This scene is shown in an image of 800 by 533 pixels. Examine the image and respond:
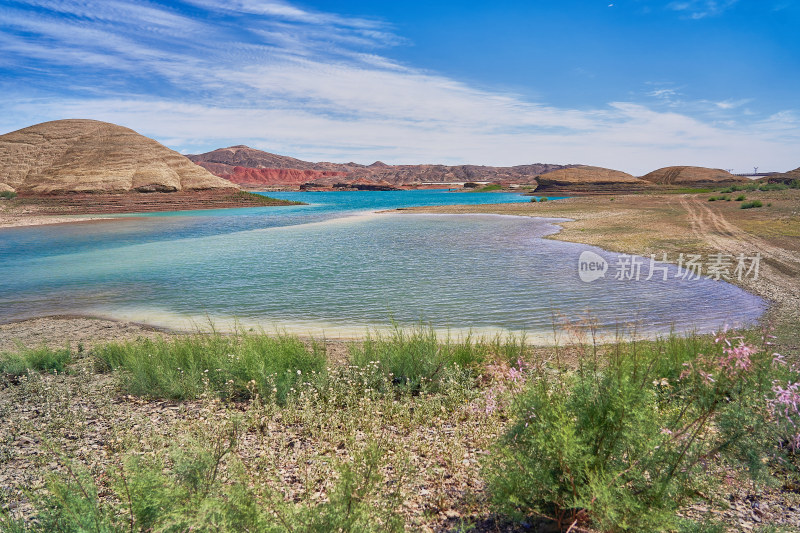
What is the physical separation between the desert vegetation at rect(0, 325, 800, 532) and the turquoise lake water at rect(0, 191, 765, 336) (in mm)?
3816

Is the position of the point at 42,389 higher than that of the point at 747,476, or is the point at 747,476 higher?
the point at 747,476

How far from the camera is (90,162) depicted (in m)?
74.6

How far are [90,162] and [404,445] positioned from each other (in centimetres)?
9044

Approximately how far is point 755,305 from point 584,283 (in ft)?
13.9

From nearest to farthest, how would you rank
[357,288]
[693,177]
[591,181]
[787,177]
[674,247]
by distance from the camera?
[357,288], [674,247], [787,177], [693,177], [591,181]

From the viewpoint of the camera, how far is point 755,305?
10711 mm

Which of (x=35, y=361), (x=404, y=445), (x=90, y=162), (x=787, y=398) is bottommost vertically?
(x=35, y=361)

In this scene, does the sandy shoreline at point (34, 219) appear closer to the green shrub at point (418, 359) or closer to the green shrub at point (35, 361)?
the green shrub at point (35, 361)

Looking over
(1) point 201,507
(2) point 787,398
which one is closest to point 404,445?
(1) point 201,507

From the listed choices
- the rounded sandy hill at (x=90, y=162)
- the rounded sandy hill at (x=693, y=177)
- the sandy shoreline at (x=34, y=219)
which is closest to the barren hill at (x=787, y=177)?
the rounded sandy hill at (x=693, y=177)

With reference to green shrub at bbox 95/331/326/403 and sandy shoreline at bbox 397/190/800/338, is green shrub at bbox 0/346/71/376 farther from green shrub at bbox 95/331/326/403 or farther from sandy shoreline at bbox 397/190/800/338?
sandy shoreline at bbox 397/190/800/338

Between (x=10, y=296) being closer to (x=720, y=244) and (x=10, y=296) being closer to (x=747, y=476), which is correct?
(x=747, y=476)

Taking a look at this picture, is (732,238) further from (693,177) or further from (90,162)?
(90,162)

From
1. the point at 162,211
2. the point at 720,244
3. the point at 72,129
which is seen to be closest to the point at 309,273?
the point at 720,244
